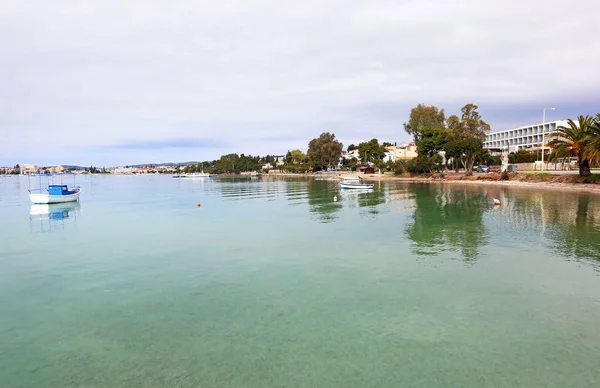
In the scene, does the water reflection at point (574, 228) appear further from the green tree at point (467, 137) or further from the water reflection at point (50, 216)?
the green tree at point (467, 137)

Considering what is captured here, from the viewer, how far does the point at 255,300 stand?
44.1 feet

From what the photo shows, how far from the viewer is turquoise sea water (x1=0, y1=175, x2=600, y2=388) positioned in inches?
346

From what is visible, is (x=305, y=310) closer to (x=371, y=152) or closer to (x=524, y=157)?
(x=524, y=157)

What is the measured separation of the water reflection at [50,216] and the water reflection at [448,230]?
29.0 meters

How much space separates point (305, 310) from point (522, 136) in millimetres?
177106

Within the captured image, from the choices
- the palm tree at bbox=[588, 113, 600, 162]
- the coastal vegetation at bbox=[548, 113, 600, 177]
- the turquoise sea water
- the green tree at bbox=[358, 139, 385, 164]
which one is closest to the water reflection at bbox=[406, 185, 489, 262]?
the turquoise sea water

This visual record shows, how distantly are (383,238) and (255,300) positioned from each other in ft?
44.2

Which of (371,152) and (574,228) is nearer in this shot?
(574,228)

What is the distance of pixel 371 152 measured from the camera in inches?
5620

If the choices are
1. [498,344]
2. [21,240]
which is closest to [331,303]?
[498,344]

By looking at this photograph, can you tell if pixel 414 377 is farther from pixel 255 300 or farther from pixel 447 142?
pixel 447 142

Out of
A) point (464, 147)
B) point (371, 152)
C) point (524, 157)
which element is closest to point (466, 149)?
point (464, 147)

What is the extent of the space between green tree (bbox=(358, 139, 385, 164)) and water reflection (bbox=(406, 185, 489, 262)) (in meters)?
94.9

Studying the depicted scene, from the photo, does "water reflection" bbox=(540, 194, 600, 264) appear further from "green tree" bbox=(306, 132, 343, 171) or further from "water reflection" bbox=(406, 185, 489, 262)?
"green tree" bbox=(306, 132, 343, 171)
